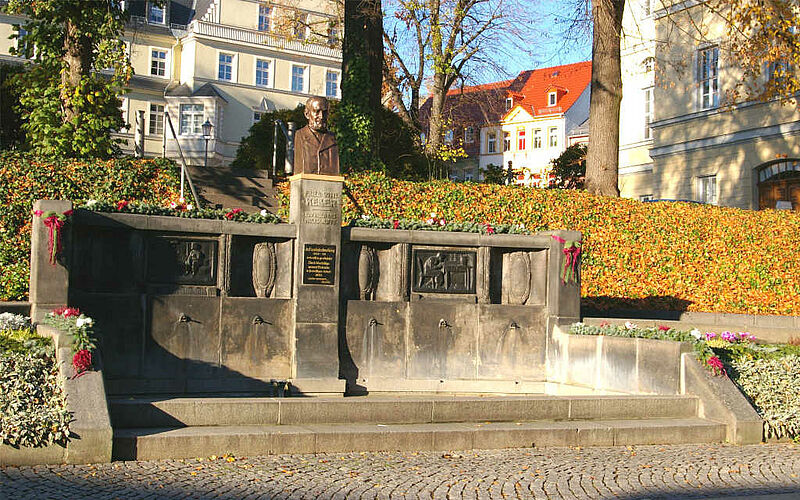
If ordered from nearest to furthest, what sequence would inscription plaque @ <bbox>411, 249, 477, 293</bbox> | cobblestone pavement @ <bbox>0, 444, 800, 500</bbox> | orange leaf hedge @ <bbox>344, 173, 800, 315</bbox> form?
cobblestone pavement @ <bbox>0, 444, 800, 500</bbox>, inscription plaque @ <bbox>411, 249, 477, 293</bbox>, orange leaf hedge @ <bbox>344, 173, 800, 315</bbox>

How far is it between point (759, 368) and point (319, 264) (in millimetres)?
5858

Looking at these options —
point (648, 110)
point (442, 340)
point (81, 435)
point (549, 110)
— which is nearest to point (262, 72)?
point (549, 110)

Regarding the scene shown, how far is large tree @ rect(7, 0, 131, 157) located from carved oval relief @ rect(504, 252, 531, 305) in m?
8.66

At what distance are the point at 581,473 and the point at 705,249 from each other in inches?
481

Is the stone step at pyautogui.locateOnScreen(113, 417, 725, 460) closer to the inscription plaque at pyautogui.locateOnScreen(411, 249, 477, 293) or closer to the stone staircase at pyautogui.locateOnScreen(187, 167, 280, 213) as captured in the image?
the inscription plaque at pyautogui.locateOnScreen(411, 249, 477, 293)

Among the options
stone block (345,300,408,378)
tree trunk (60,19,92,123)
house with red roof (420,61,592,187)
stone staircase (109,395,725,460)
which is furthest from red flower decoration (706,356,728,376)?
house with red roof (420,61,592,187)

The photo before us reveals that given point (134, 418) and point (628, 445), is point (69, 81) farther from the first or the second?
point (628, 445)

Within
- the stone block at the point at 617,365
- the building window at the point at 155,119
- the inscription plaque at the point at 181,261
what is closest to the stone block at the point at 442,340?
the stone block at the point at 617,365

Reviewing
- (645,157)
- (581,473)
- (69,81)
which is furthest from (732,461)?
(645,157)

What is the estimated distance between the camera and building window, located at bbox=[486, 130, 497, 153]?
77.5 meters

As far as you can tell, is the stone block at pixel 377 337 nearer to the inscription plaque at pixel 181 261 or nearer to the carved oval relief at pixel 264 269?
the carved oval relief at pixel 264 269

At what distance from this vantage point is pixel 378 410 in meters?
9.59

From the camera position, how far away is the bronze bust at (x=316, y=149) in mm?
12750

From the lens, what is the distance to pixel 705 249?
19578 mm
